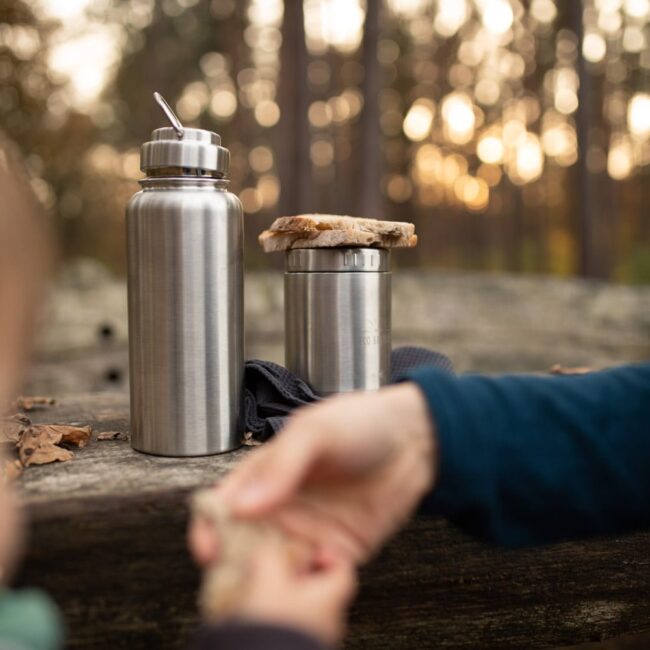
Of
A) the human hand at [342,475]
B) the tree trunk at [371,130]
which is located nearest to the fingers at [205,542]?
the human hand at [342,475]

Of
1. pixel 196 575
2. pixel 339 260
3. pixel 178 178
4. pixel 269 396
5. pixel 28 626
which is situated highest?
pixel 178 178

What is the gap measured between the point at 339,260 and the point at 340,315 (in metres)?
0.11

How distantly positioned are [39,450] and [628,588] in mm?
1094

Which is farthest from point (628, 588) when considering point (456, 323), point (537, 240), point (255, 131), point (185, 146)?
point (537, 240)

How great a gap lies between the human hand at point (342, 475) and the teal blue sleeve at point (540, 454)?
0.11 ft

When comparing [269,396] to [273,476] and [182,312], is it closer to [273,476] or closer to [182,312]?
[182,312]

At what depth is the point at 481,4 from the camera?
14.7m

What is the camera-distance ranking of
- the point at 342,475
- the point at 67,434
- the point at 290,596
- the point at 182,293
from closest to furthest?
the point at 290,596
the point at 342,475
the point at 182,293
the point at 67,434

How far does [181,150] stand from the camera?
1188 mm

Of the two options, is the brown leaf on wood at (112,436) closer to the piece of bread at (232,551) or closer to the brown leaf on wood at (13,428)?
the brown leaf on wood at (13,428)

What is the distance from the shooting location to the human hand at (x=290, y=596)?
0.67m

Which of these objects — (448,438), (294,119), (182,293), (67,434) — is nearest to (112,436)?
(67,434)

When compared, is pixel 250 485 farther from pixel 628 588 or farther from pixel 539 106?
pixel 539 106

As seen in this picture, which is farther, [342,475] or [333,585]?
[342,475]
